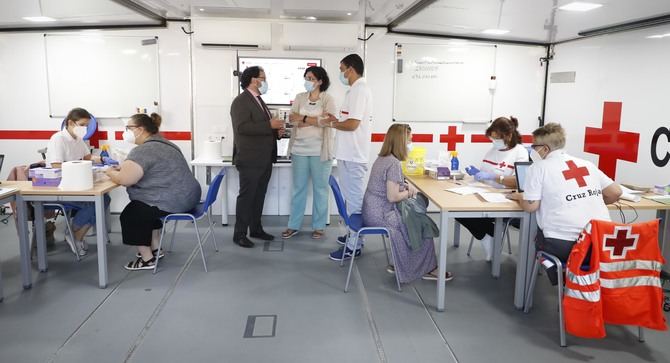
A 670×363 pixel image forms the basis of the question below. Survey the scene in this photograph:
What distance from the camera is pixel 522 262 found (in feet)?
10.1

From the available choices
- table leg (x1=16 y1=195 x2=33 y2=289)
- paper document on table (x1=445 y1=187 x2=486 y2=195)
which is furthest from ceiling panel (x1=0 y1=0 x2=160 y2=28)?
paper document on table (x1=445 y1=187 x2=486 y2=195)

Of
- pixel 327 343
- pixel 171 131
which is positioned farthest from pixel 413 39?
pixel 327 343

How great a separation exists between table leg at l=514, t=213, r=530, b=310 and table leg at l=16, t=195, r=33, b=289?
3195 mm

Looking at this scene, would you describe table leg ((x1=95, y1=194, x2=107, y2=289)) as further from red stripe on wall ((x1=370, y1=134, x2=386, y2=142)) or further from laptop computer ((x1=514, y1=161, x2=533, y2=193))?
red stripe on wall ((x1=370, y1=134, x2=386, y2=142))

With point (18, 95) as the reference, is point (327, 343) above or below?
below

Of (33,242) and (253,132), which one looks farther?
(253,132)

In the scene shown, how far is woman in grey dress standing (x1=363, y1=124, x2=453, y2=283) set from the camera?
3301 mm

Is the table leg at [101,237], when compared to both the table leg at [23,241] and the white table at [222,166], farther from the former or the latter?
the white table at [222,166]

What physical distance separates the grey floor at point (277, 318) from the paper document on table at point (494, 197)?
0.68m

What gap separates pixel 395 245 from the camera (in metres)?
3.33

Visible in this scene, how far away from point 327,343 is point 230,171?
2984 millimetres

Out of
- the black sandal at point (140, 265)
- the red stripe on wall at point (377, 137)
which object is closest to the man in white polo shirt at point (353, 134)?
the black sandal at point (140, 265)

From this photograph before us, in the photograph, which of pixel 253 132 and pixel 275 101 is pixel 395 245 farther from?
pixel 275 101

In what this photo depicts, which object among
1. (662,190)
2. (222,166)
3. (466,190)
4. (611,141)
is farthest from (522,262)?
(222,166)
